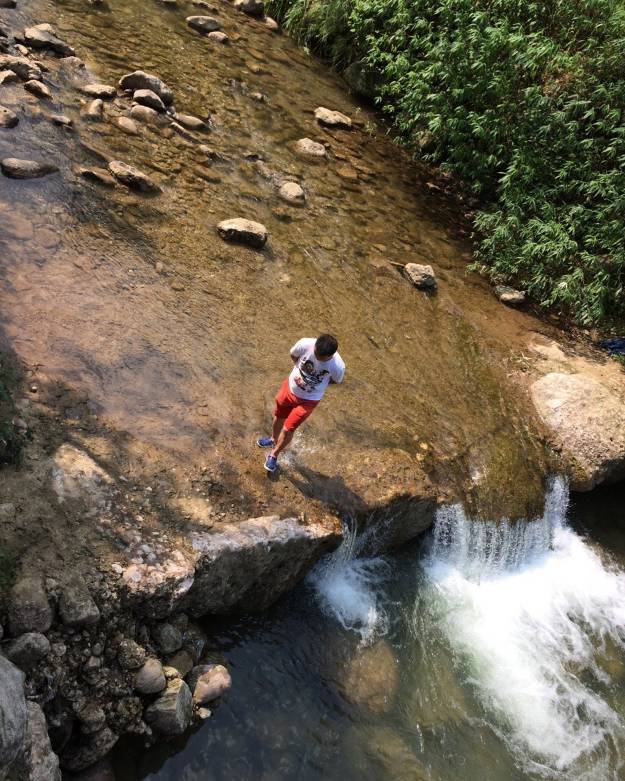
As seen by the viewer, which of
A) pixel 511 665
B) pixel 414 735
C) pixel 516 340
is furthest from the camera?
pixel 516 340

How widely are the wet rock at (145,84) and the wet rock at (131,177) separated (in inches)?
105

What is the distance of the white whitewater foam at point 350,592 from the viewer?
242 inches

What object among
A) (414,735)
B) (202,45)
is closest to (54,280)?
(414,735)

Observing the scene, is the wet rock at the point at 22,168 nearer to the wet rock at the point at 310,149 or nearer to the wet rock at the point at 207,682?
the wet rock at the point at 310,149

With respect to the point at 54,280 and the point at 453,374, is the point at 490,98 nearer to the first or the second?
the point at 453,374

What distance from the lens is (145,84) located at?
1066 cm

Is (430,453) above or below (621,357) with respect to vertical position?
below

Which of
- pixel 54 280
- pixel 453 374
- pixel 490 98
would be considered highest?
pixel 490 98

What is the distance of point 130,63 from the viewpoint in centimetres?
1162

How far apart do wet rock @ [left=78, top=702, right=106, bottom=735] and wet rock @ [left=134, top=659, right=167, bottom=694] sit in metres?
0.32

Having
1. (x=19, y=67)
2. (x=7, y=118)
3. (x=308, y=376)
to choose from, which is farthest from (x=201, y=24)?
(x=308, y=376)

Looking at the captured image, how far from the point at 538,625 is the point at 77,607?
198 inches

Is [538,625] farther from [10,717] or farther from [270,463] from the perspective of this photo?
[10,717]

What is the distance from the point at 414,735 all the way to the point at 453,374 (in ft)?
14.6
